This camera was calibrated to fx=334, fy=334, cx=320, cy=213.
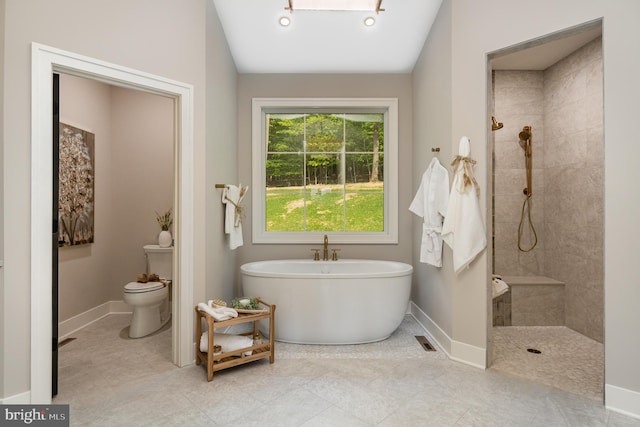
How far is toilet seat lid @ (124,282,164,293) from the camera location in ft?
9.54

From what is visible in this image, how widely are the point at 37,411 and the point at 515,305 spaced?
377 cm

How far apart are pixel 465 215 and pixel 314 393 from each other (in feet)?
5.18

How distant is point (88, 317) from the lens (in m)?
3.33

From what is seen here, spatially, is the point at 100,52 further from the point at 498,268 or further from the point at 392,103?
the point at 498,268

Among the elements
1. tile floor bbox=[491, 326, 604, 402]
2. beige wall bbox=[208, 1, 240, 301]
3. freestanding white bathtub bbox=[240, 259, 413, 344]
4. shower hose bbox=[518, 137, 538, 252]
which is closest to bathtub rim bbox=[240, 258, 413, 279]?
freestanding white bathtub bbox=[240, 259, 413, 344]

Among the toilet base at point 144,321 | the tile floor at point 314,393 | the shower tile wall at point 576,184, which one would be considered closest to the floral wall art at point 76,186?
the toilet base at point 144,321

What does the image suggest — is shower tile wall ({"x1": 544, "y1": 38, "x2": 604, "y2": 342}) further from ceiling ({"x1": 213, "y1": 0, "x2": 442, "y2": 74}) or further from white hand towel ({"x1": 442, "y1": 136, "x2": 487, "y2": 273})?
ceiling ({"x1": 213, "y1": 0, "x2": 442, "y2": 74})

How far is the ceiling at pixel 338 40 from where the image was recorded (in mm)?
2857

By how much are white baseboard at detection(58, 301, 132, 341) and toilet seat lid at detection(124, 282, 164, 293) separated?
2.19 feet

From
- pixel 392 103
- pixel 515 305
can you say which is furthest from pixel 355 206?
pixel 515 305

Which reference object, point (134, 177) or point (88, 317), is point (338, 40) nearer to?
point (134, 177)

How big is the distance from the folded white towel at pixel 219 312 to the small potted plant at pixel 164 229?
1.41 m

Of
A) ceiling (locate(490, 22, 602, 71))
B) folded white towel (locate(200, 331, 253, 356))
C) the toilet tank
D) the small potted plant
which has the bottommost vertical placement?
folded white towel (locate(200, 331, 253, 356))

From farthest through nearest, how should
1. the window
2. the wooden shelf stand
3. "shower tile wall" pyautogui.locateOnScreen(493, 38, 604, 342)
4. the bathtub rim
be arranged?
the window, "shower tile wall" pyautogui.locateOnScreen(493, 38, 604, 342), the bathtub rim, the wooden shelf stand
